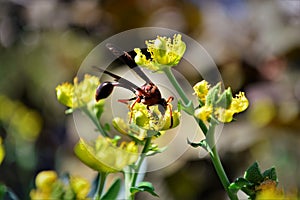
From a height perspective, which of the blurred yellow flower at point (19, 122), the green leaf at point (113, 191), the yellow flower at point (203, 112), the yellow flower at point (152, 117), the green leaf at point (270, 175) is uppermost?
the yellow flower at point (203, 112)

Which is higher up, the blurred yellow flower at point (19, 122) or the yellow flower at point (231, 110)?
the yellow flower at point (231, 110)

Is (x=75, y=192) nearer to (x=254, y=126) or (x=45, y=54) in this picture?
(x=254, y=126)

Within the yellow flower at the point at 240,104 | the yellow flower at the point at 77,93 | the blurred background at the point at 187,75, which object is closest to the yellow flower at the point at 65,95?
the yellow flower at the point at 77,93

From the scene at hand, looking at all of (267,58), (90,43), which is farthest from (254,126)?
(90,43)

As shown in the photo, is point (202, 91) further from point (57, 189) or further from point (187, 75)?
point (187, 75)

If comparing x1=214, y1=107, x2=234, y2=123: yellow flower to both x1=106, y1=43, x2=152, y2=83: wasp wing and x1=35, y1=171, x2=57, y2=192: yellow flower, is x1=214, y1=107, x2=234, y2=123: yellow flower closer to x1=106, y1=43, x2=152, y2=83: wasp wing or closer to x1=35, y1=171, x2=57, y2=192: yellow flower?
x1=106, y1=43, x2=152, y2=83: wasp wing

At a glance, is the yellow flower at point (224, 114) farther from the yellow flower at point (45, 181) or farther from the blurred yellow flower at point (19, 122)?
the blurred yellow flower at point (19, 122)
